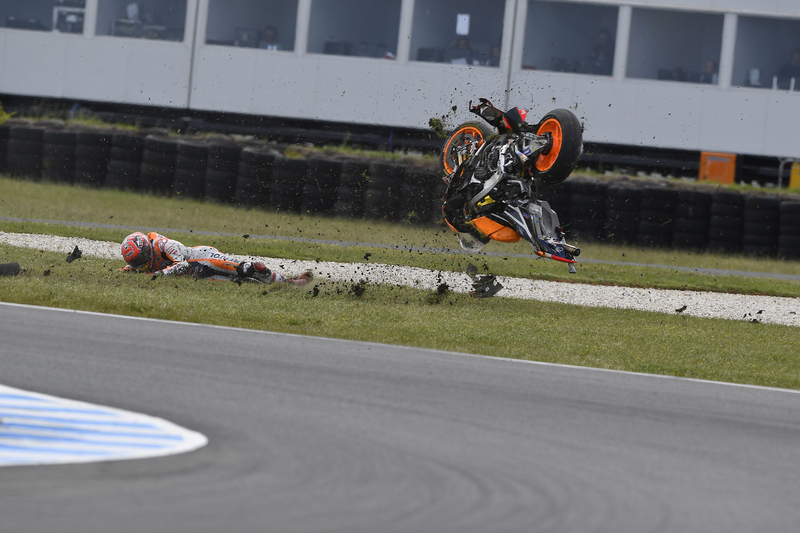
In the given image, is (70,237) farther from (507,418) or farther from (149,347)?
(507,418)

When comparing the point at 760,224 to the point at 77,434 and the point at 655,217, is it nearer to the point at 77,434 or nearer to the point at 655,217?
the point at 655,217

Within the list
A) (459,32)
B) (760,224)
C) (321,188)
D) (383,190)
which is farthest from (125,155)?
(760,224)

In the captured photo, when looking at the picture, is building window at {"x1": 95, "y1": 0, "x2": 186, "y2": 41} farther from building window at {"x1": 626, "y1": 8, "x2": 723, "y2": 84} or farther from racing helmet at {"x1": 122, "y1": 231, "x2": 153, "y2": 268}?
racing helmet at {"x1": 122, "y1": 231, "x2": 153, "y2": 268}

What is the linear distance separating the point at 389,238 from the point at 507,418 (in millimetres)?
12622

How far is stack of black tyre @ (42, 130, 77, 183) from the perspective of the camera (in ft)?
65.0

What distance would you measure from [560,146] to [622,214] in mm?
7858

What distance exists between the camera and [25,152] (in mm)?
19953

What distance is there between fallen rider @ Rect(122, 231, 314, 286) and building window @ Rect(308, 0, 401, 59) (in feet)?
42.8

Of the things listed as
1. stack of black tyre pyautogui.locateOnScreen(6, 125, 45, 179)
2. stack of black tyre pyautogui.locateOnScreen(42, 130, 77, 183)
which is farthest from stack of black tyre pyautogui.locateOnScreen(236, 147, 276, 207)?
stack of black tyre pyautogui.locateOnScreen(6, 125, 45, 179)

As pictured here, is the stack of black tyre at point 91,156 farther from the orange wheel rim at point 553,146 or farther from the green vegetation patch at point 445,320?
the orange wheel rim at point 553,146

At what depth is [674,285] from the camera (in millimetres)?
15258

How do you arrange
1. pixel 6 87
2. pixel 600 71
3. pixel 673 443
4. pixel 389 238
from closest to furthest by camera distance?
pixel 673 443, pixel 389 238, pixel 600 71, pixel 6 87

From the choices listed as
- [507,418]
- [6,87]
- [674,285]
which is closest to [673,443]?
[507,418]

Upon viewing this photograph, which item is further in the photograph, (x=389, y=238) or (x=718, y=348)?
(x=389, y=238)
